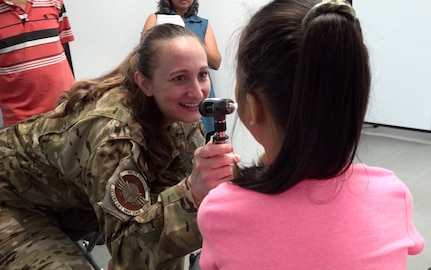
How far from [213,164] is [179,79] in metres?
0.40

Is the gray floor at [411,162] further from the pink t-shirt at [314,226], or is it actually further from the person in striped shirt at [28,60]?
the pink t-shirt at [314,226]

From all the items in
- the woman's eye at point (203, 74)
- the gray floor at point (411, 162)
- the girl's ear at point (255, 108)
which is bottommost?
the gray floor at point (411, 162)

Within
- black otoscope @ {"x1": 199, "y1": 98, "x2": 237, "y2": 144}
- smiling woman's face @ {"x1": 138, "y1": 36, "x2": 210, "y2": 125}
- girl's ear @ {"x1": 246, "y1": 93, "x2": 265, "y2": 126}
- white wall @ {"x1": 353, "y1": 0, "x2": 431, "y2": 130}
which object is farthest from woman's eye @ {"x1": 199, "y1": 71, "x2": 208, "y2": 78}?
white wall @ {"x1": 353, "y1": 0, "x2": 431, "y2": 130}

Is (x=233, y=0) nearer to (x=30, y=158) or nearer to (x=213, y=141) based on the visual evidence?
(x=30, y=158)

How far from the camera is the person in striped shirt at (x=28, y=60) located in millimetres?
1941

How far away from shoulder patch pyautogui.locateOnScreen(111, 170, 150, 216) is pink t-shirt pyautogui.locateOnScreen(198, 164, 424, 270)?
42cm

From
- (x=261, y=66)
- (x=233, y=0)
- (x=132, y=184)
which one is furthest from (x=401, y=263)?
(x=233, y=0)

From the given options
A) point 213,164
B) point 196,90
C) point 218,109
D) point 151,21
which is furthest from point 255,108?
point 151,21

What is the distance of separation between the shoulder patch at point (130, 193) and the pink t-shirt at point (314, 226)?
0.42m

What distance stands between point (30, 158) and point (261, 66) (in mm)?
964

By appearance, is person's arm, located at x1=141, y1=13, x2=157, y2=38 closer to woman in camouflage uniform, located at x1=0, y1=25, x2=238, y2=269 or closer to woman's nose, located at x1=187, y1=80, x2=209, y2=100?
woman in camouflage uniform, located at x1=0, y1=25, x2=238, y2=269

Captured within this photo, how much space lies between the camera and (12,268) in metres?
1.29

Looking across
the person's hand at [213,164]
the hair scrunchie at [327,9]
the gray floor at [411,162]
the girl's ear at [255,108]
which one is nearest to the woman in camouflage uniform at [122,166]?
the person's hand at [213,164]

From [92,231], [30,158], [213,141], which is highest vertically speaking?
[213,141]
